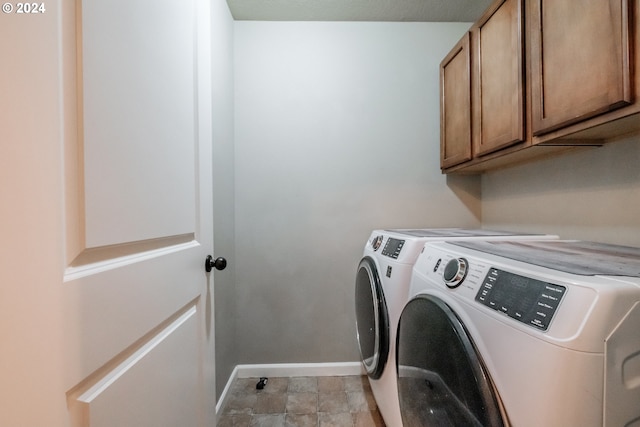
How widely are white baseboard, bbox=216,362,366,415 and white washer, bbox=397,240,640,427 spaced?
1155 mm

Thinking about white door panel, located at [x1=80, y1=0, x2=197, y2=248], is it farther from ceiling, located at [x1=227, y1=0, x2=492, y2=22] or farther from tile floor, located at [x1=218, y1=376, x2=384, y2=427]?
tile floor, located at [x1=218, y1=376, x2=384, y2=427]

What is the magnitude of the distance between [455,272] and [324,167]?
50.8 inches

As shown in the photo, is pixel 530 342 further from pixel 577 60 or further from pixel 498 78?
pixel 498 78

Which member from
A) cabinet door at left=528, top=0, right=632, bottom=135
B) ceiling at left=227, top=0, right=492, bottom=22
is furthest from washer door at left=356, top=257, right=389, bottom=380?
ceiling at left=227, top=0, right=492, bottom=22

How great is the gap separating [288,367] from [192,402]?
1146 millimetres

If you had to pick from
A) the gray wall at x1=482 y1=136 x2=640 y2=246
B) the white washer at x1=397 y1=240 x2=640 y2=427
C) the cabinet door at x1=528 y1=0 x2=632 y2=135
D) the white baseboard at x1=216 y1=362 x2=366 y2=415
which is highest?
the cabinet door at x1=528 y1=0 x2=632 y2=135

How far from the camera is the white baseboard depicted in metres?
1.90

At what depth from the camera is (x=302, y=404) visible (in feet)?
5.37

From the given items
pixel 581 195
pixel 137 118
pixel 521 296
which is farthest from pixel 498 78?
pixel 137 118

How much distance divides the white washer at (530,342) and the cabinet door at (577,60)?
1.49 ft

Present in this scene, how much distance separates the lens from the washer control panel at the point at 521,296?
50 cm

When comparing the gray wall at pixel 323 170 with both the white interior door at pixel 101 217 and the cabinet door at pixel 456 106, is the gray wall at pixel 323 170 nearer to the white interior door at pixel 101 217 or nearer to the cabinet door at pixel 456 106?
the cabinet door at pixel 456 106

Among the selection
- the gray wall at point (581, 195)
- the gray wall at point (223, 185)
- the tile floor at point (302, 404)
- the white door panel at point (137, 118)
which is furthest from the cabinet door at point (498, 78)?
the tile floor at point (302, 404)

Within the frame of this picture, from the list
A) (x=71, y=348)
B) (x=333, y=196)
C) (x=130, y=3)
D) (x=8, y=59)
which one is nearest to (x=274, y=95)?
(x=333, y=196)
